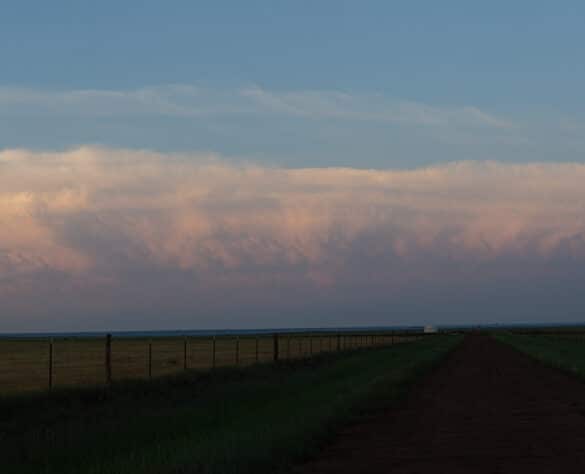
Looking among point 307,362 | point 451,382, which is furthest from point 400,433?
point 307,362

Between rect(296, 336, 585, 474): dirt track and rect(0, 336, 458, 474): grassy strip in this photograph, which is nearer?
rect(0, 336, 458, 474): grassy strip

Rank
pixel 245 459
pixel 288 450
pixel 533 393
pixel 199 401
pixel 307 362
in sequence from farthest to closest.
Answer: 1. pixel 307 362
2. pixel 533 393
3. pixel 199 401
4. pixel 288 450
5. pixel 245 459

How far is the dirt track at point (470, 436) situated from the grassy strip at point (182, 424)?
0.87m

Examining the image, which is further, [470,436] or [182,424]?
[182,424]

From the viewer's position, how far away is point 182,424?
59.3ft

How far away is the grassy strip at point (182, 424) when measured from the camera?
13.1m

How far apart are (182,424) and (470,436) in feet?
17.8

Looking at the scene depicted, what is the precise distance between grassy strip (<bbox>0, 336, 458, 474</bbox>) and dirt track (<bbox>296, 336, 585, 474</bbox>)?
2.86 feet

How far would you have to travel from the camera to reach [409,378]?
1342 inches

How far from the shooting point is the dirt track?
13617mm

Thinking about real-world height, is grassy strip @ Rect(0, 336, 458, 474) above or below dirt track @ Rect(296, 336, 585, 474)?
above

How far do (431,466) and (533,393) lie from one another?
14.9 meters

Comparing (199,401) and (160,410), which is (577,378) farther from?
(160,410)

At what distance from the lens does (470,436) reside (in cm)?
1712
